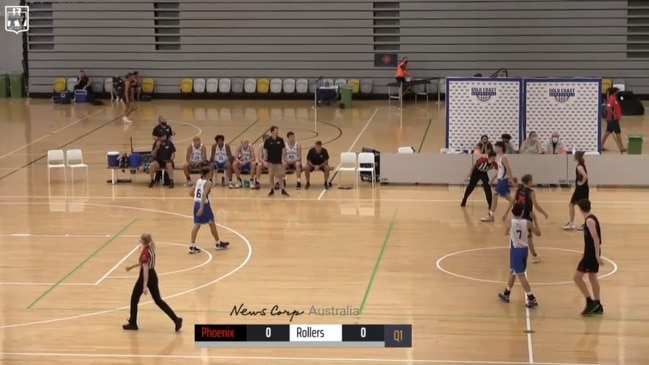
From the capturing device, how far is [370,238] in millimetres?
23516

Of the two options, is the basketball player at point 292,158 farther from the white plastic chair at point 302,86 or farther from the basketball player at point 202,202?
the white plastic chair at point 302,86

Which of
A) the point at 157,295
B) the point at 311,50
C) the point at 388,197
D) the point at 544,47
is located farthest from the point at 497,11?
the point at 157,295

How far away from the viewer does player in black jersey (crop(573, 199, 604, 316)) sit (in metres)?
17.8

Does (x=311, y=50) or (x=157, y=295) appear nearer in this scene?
(x=157, y=295)

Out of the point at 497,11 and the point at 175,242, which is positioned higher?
the point at 497,11

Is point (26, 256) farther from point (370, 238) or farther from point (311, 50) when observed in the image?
point (311, 50)

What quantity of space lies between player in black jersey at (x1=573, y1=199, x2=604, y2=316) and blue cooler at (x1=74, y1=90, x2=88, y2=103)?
30959mm

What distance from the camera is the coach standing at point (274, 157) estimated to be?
27.6m

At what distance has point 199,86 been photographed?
152 ft

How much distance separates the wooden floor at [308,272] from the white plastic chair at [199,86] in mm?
14467

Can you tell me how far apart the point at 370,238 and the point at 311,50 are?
2338 centimetres

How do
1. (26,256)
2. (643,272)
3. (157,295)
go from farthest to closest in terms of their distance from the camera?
(26,256)
(643,272)
(157,295)

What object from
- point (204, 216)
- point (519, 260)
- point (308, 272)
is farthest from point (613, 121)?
point (519, 260)

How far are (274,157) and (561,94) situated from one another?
25.1ft
